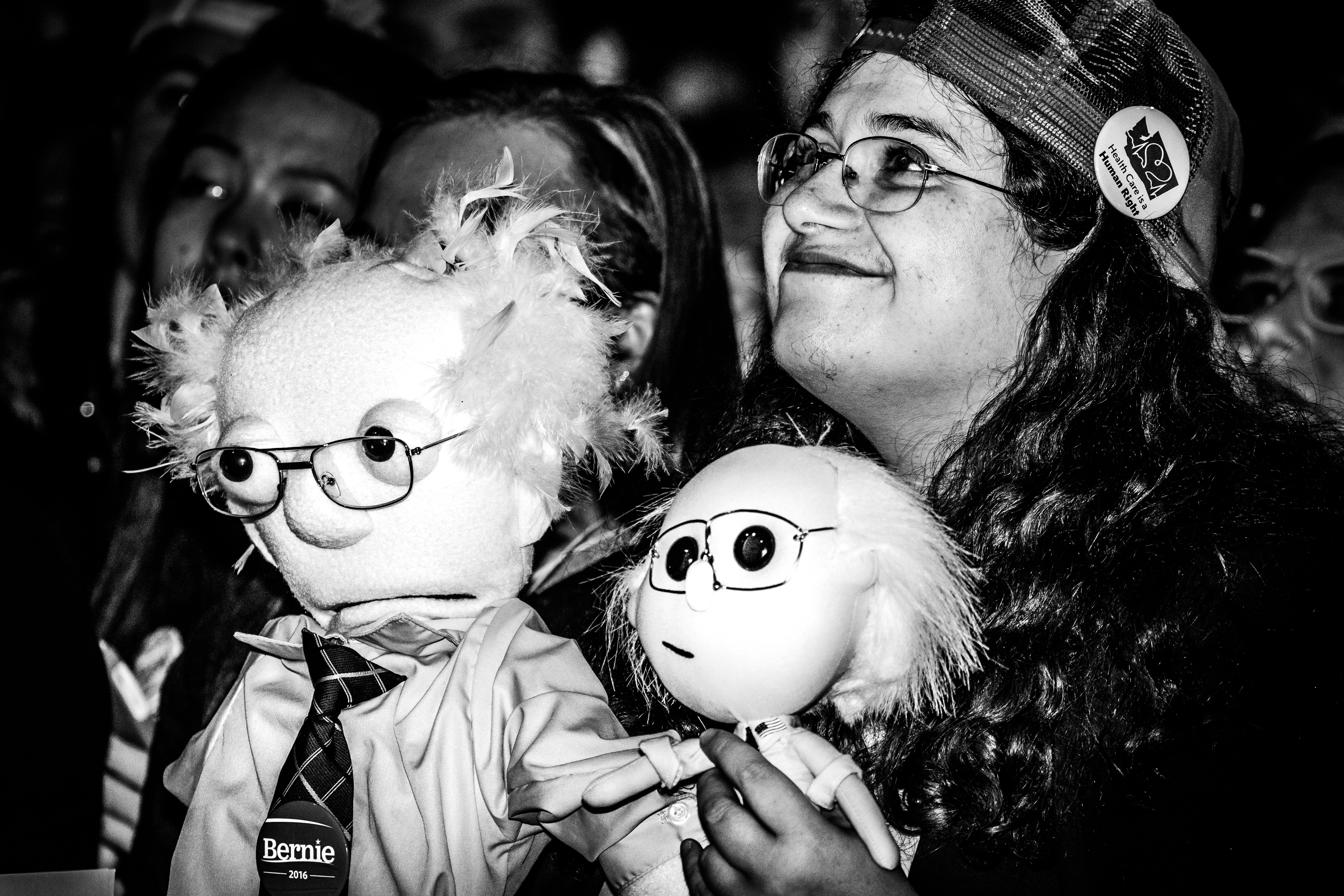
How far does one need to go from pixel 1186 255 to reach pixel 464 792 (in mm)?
1005

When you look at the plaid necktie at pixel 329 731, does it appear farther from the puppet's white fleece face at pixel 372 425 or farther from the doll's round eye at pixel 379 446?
the doll's round eye at pixel 379 446

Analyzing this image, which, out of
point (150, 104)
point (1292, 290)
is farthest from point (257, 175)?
point (1292, 290)

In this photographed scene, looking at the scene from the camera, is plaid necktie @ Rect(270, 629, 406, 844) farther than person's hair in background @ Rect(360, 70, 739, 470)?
No

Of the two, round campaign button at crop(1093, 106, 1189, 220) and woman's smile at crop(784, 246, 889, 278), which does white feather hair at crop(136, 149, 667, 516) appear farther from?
round campaign button at crop(1093, 106, 1189, 220)

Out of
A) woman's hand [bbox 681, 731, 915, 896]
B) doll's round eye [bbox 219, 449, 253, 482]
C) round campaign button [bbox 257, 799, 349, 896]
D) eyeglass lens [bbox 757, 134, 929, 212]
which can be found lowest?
round campaign button [bbox 257, 799, 349, 896]

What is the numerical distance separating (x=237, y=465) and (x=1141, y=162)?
1021 millimetres

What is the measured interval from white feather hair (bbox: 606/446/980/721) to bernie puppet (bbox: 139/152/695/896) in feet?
0.63

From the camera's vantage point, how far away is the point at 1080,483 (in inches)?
44.0

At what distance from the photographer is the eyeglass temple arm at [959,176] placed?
3.85 ft

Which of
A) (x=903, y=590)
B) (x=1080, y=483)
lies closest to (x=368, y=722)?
(x=903, y=590)

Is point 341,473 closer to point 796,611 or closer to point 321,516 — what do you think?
point 321,516

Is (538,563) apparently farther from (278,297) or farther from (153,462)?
(153,462)

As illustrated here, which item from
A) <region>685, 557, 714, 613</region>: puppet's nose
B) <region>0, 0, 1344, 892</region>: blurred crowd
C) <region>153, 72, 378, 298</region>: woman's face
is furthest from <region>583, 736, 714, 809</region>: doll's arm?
<region>153, 72, 378, 298</region>: woman's face

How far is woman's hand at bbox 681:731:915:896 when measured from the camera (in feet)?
2.85
